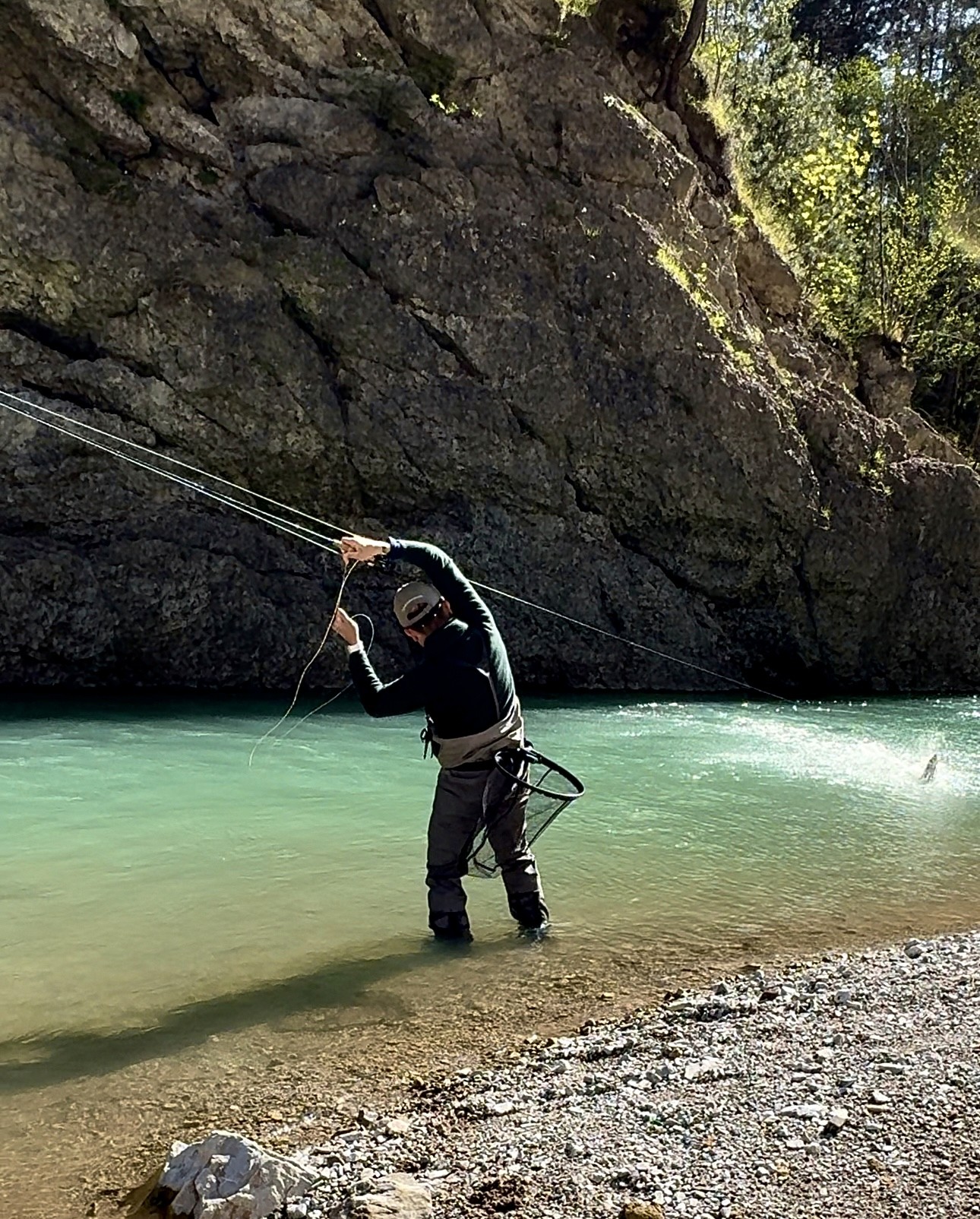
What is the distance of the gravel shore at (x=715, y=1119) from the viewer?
3330 mm

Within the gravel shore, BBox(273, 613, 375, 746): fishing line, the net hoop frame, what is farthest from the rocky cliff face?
the gravel shore

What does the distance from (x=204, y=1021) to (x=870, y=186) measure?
26098 mm

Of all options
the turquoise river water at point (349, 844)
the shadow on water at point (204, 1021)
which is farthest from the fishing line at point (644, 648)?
the shadow on water at point (204, 1021)

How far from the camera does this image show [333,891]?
708cm

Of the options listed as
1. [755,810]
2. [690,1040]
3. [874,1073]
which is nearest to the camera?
[874,1073]

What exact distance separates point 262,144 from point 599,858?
12.8m

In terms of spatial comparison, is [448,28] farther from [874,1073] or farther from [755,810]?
[874,1073]

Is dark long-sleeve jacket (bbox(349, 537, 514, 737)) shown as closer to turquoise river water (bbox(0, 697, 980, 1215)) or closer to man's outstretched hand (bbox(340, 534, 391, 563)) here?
man's outstretched hand (bbox(340, 534, 391, 563))

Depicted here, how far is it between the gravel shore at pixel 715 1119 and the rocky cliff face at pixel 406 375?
39.4 feet

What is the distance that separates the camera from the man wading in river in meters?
5.94

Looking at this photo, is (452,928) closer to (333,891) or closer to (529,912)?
(529,912)

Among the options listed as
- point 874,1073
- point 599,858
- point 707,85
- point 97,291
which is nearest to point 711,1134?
point 874,1073

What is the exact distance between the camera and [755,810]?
9.64m

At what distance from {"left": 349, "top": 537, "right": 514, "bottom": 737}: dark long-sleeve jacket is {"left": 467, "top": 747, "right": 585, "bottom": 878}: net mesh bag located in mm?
284
